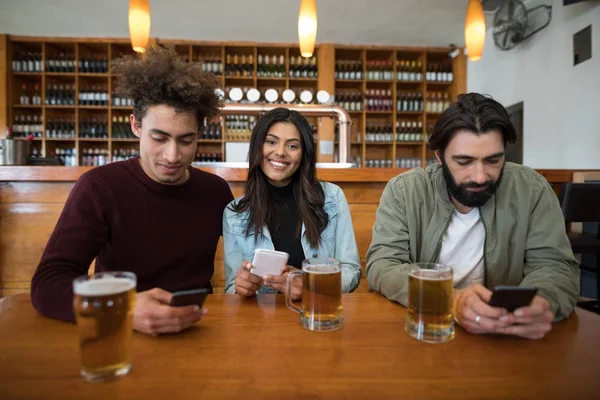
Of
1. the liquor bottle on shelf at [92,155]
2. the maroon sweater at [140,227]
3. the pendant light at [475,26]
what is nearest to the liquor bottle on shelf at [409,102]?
the pendant light at [475,26]

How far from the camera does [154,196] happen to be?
1.34m

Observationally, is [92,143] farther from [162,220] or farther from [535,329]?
[535,329]

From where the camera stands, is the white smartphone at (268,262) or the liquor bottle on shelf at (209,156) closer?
the white smartphone at (268,262)

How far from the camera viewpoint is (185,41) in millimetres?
5473

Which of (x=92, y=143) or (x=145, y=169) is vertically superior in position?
(x=92, y=143)

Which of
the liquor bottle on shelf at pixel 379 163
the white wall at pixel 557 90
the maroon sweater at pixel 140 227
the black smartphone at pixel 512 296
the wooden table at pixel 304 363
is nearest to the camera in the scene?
the wooden table at pixel 304 363

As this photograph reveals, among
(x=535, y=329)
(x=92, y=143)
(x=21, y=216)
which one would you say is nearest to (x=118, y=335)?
(x=535, y=329)

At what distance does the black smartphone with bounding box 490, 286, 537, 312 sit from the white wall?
342cm

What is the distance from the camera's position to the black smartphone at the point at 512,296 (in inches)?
29.3

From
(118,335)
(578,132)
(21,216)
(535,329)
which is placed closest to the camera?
(118,335)

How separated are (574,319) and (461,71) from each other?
18.4 feet

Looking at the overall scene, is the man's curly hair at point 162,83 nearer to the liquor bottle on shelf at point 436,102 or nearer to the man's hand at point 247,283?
the man's hand at point 247,283

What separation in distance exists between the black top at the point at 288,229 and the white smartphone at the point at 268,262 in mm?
471

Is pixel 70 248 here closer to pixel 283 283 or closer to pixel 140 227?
pixel 140 227
